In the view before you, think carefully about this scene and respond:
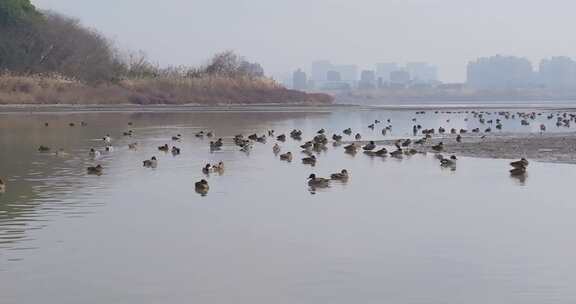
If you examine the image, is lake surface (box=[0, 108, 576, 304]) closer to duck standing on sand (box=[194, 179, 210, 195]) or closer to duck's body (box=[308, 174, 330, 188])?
duck's body (box=[308, 174, 330, 188])

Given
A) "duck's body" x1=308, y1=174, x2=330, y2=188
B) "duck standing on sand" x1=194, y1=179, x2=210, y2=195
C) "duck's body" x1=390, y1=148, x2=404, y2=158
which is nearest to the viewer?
"duck standing on sand" x1=194, y1=179, x2=210, y2=195

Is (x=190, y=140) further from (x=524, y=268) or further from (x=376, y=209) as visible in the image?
(x=524, y=268)

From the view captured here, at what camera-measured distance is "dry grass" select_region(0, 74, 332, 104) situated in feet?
236

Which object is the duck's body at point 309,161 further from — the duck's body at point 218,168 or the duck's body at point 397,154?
the duck's body at point 218,168

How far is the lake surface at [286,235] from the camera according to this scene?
11.3m

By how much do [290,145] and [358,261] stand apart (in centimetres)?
2182

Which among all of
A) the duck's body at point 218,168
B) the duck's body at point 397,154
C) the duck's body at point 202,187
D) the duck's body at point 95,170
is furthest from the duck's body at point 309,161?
the duck's body at point 202,187

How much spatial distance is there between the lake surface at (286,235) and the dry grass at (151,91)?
156ft

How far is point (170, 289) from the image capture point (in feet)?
36.9

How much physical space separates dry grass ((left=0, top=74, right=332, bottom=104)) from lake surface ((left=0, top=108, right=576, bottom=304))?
47.5 metres

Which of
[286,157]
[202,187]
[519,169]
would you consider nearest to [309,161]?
[286,157]

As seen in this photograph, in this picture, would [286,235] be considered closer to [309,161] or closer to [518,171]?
[518,171]

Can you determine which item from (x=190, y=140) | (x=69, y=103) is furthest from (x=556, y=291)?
(x=69, y=103)

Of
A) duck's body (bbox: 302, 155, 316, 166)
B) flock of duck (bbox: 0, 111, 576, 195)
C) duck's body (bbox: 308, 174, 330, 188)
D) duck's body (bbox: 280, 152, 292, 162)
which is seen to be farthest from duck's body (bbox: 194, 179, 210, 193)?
duck's body (bbox: 280, 152, 292, 162)
